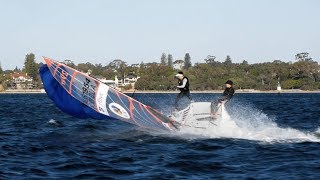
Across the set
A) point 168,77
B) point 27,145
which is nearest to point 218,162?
point 27,145

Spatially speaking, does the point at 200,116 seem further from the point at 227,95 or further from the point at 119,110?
the point at 119,110

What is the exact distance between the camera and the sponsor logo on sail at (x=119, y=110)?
2127 centimetres

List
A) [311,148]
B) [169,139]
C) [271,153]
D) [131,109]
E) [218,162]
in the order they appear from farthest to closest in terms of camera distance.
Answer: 1. [131,109]
2. [169,139]
3. [311,148]
4. [271,153]
5. [218,162]

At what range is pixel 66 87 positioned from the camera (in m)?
21.2

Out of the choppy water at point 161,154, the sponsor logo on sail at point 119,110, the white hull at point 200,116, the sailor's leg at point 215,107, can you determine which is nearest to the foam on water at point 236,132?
the choppy water at point 161,154

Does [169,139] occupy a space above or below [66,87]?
below

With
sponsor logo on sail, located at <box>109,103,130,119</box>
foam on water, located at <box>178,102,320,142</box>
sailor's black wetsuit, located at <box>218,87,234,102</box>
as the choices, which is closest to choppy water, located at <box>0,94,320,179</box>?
foam on water, located at <box>178,102,320,142</box>

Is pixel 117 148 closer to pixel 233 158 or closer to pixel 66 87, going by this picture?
pixel 233 158

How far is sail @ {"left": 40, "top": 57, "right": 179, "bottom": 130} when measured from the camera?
69.0 feet

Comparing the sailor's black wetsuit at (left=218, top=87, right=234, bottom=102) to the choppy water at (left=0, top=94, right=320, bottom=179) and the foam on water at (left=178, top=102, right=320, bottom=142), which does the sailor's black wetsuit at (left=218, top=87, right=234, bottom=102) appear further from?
the choppy water at (left=0, top=94, right=320, bottom=179)

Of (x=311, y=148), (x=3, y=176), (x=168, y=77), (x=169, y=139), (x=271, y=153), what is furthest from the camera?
(x=168, y=77)

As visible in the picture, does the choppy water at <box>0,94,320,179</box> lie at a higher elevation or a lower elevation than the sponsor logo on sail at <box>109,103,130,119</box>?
lower

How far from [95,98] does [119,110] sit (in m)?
1.01

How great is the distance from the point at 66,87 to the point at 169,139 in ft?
15.5
